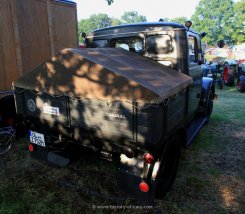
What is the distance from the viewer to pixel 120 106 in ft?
8.10

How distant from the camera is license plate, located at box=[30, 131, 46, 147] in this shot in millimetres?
3404

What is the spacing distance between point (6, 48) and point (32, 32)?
2.75ft

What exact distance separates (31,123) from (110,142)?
140 centimetres

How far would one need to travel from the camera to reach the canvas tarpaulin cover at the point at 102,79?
7.89ft

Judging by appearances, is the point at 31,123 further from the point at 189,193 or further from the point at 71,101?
the point at 189,193

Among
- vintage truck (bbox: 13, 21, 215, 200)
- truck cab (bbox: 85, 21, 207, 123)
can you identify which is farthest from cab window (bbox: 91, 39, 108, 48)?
vintage truck (bbox: 13, 21, 215, 200)

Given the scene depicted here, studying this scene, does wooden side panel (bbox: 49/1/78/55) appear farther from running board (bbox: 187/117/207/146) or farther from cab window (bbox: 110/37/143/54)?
running board (bbox: 187/117/207/146)

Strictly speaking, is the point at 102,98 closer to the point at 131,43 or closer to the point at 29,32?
the point at 131,43

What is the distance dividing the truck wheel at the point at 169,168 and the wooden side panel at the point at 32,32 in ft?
12.3

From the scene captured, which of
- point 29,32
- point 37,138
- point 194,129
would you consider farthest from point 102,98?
point 29,32

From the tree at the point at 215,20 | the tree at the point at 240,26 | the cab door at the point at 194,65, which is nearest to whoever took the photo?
the cab door at the point at 194,65

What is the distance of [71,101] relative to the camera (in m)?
2.84

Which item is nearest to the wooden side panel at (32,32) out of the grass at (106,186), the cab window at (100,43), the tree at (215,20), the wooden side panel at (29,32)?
the wooden side panel at (29,32)

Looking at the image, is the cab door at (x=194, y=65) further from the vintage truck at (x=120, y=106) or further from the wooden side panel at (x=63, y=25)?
the wooden side panel at (x=63, y=25)
